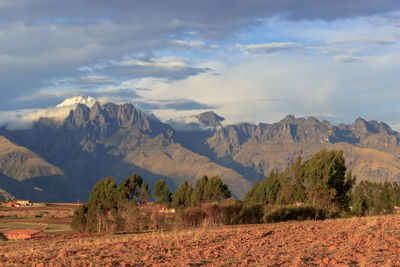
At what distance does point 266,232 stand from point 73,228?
36750 millimetres

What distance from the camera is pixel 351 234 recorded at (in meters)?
20.0

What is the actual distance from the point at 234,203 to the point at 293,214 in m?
5.41

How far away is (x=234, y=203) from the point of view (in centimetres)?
4012

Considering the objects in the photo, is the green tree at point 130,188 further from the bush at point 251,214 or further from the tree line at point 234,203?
the bush at point 251,214

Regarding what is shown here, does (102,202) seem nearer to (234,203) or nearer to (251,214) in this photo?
(234,203)

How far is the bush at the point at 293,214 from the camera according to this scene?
3616 cm

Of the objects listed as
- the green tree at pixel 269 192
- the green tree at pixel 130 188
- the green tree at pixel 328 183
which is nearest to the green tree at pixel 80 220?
the green tree at pixel 130 188

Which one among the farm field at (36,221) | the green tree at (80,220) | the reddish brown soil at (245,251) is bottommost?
the farm field at (36,221)

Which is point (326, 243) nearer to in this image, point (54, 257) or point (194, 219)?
point (54, 257)

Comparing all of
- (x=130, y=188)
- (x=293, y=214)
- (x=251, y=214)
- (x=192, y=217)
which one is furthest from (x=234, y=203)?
(x=130, y=188)

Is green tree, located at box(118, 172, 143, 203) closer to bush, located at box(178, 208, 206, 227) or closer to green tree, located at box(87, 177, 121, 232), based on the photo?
green tree, located at box(87, 177, 121, 232)

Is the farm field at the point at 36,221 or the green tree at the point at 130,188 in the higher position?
the green tree at the point at 130,188

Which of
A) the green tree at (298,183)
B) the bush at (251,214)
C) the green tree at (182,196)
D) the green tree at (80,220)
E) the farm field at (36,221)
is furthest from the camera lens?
the green tree at (182,196)

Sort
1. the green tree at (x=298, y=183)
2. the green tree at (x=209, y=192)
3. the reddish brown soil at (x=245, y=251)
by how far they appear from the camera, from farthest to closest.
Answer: the green tree at (x=209, y=192) → the green tree at (x=298, y=183) → the reddish brown soil at (x=245, y=251)
